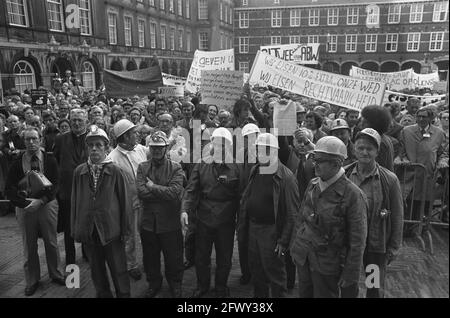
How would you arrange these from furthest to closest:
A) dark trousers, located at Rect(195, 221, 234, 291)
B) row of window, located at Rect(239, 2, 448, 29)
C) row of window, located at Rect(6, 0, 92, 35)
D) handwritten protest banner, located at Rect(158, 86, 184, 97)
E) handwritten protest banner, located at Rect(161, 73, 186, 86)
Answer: row of window, located at Rect(239, 2, 448, 29), handwritten protest banner, located at Rect(161, 73, 186, 86), handwritten protest banner, located at Rect(158, 86, 184, 97), row of window, located at Rect(6, 0, 92, 35), dark trousers, located at Rect(195, 221, 234, 291)

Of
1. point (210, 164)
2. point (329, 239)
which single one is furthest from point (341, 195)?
point (210, 164)

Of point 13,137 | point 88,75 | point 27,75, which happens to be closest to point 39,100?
point 13,137

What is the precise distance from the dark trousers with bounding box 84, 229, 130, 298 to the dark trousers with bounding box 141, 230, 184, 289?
1.04 feet

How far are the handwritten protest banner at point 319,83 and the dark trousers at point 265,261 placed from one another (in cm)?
397

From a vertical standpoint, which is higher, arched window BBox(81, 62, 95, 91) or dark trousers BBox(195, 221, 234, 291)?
arched window BBox(81, 62, 95, 91)

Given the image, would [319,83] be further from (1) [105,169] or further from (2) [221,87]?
(1) [105,169]

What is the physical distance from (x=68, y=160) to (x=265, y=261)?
2.58 metres

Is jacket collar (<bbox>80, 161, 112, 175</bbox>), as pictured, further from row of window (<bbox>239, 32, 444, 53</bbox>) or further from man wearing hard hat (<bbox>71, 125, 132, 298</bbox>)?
row of window (<bbox>239, 32, 444, 53</bbox>)

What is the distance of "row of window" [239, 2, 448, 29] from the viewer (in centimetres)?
4091

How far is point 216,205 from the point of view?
3570 millimetres

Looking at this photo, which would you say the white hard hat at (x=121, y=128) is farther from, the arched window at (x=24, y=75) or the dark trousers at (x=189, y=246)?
the arched window at (x=24, y=75)

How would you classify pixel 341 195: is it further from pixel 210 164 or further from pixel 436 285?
pixel 210 164

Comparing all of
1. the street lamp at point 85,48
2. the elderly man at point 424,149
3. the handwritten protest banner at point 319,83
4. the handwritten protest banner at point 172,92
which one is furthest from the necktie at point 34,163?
the street lamp at point 85,48

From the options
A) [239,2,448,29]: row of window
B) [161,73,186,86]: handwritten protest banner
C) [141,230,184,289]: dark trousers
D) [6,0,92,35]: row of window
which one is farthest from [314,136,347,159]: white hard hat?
[239,2,448,29]: row of window
